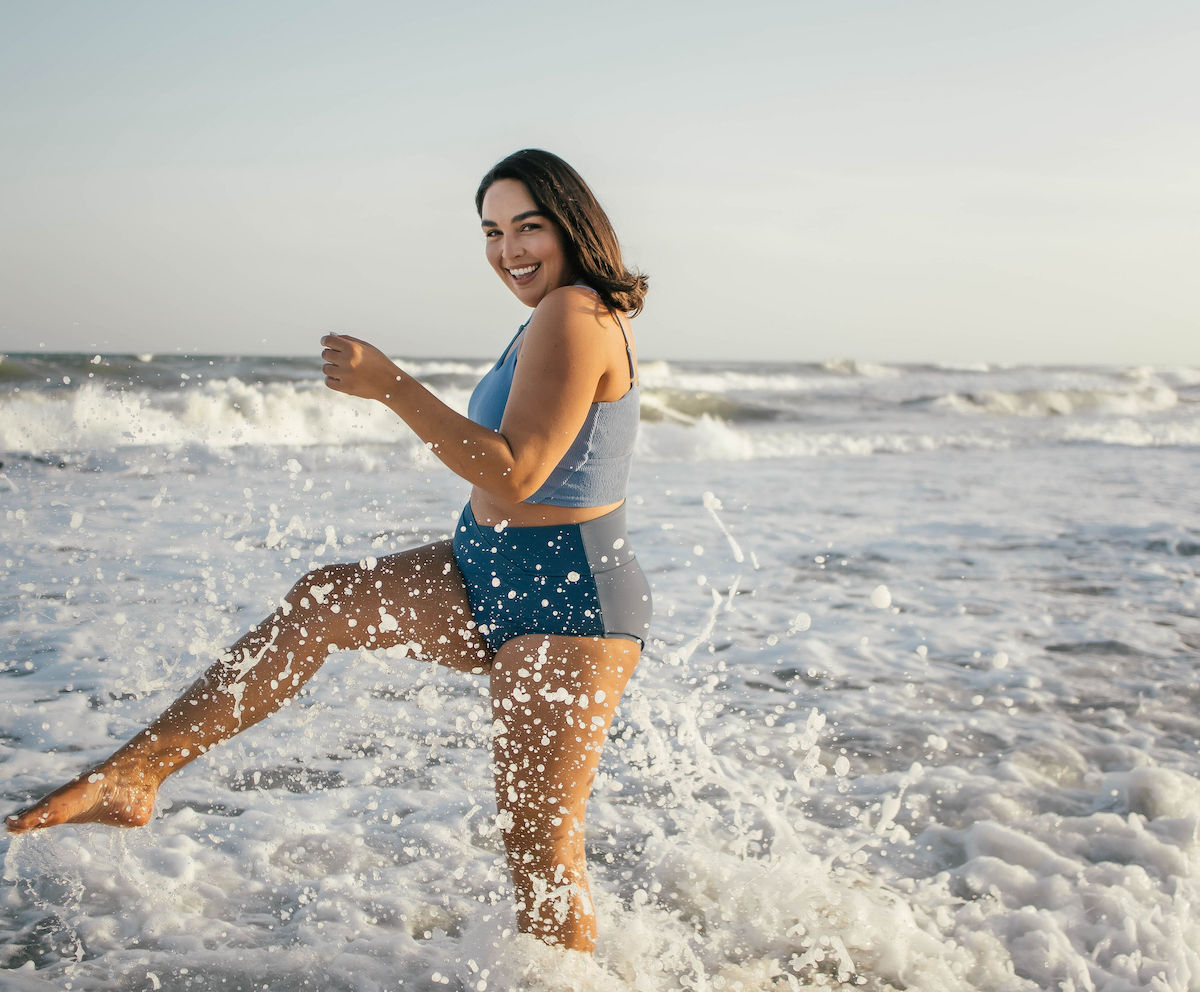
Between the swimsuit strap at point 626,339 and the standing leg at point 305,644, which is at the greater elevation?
the swimsuit strap at point 626,339

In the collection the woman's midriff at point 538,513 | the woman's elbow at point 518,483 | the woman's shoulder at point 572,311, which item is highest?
the woman's shoulder at point 572,311

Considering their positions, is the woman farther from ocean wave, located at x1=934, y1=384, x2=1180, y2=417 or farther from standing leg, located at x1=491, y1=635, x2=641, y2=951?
ocean wave, located at x1=934, y1=384, x2=1180, y2=417

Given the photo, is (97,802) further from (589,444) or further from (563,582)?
(589,444)

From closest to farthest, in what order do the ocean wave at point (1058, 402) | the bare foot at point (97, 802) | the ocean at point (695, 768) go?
the bare foot at point (97, 802) → the ocean at point (695, 768) → the ocean wave at point (1058, 402)

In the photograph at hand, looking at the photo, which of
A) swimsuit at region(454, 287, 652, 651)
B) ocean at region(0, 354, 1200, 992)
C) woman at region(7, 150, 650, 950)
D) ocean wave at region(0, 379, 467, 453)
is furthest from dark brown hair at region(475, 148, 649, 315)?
ocean wave at region(0, 379, 467, 453)

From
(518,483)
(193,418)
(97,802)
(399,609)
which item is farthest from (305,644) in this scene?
(193,418)

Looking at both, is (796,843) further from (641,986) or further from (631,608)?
(631,608)

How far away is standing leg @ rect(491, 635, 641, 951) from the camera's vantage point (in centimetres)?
216

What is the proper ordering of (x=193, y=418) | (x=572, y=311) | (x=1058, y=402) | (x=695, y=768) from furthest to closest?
(x=1058, y=402) < (x=193, y=418) < (x=695, y=768) < (x=572, y=311)

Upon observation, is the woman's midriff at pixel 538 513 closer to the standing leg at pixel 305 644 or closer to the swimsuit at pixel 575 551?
the swimsuit at pixel 575 551

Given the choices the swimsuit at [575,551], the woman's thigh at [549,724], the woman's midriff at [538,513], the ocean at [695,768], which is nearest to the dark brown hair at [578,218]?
the swimsuit at [575,551]

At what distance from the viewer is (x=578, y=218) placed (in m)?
2.23

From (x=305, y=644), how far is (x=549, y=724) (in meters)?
0.65

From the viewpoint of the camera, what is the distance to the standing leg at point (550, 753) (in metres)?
2.16
